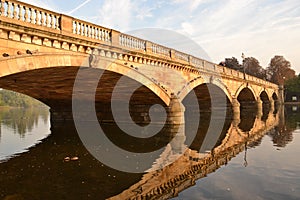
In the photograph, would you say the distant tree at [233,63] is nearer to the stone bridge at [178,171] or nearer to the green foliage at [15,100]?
the stone bridge at [178,171]

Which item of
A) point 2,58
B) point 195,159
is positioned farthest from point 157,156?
point 2,58

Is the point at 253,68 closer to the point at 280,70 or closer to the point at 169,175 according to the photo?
the point at 280,70

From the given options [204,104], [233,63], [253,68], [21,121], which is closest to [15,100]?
[21,121]

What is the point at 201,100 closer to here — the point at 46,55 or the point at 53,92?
the point at 53,92

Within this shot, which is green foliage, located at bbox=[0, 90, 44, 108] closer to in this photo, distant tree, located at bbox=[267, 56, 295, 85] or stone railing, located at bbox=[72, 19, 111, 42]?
distant tree, located at bbox=[267, 56, 295, 85]

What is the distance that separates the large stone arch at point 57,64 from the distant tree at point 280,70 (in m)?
80.3

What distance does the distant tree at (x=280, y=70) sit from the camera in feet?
273

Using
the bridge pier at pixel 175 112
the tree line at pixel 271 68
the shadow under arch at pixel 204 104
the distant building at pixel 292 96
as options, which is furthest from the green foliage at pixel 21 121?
the distant building at pixel 292 96

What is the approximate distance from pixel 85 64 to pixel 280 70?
86731 mm

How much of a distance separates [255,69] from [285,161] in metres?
85.0

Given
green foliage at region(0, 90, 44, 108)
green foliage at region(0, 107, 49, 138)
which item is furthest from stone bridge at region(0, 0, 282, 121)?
green foliage at region(0, 90, 44, 108)

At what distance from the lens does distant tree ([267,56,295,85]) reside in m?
83.2

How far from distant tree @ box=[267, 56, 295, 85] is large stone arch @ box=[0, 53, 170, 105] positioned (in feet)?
263

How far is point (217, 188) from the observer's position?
6977 mm
